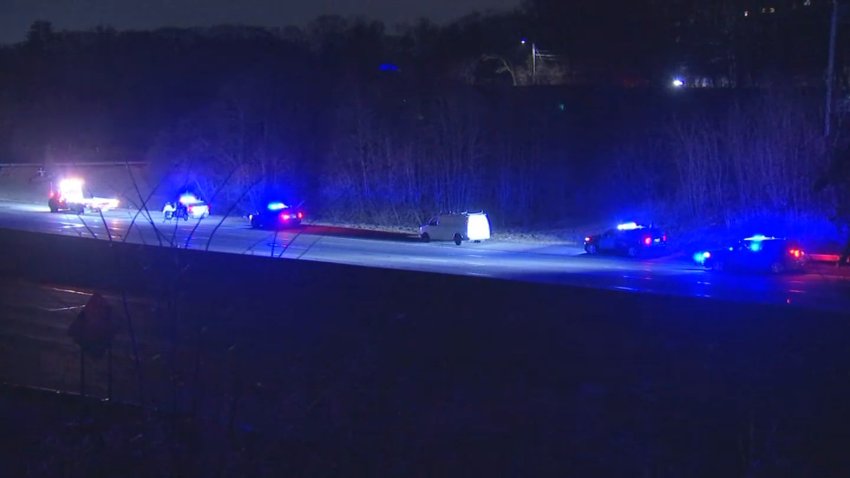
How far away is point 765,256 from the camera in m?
32.8

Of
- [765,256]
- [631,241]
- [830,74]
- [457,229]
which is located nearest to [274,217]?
[457,229]

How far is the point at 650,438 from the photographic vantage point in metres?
10.4

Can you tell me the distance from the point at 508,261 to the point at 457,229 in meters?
9.55

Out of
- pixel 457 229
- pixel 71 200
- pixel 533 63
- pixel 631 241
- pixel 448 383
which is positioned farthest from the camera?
pixel 533 63

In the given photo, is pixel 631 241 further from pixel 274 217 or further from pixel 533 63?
pixel 533 63

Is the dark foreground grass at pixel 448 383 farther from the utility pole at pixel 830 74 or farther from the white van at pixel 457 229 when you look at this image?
the utility pole at pixel 830 74

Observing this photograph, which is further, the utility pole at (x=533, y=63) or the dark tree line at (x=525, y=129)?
the utility pole at (x=533, y=63)

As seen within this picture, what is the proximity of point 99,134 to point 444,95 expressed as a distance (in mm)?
48621

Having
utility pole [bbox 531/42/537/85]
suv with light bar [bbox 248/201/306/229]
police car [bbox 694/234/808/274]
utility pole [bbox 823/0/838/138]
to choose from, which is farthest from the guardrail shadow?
utility pole [bbox 531/42/537/85]

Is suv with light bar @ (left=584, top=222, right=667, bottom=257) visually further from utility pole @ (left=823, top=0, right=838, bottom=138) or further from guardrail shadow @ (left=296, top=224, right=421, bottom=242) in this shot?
guardrail shadow @ (left=296, top=224, right=421, bottom=242)

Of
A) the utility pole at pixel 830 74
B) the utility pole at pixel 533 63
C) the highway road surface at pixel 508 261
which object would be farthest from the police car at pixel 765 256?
the utility pole at pixel 533 63

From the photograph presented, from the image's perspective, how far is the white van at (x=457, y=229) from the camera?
45.8m

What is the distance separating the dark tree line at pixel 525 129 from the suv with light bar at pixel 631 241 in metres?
6.44

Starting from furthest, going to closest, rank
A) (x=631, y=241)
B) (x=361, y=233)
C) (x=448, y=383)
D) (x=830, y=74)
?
(x=361, y=233) → (x=631, y=241) → (x=830, y=74) → (x=448, y=383)
